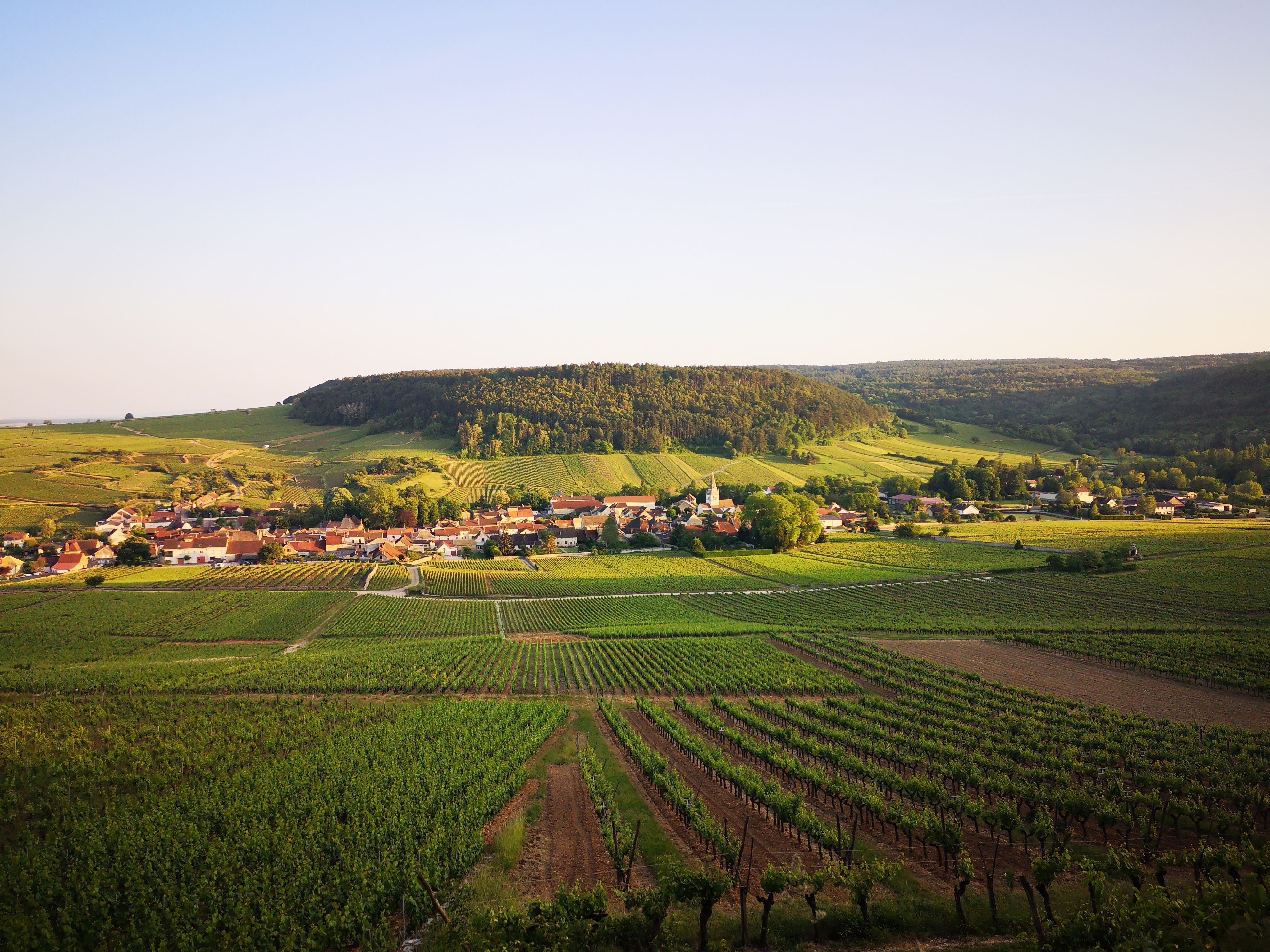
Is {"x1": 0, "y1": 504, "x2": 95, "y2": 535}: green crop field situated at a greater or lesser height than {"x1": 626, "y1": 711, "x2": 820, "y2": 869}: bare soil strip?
greater

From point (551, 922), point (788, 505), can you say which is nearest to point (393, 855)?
point (551, 922)

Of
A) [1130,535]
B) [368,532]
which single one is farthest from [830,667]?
[368,532]

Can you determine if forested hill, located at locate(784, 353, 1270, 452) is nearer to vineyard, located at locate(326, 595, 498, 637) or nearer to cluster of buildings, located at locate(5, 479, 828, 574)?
cluster of buildings, located at locate(5, 479, 828, 574)

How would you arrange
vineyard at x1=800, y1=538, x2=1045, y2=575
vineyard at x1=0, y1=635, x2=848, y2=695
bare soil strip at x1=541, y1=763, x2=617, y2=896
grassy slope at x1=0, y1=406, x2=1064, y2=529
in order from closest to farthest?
bare soil strip at x1=541, y1=763, x2=617, y2=896
vineyard at x1=0, y1=635, x2=848, y2=695
vineyard at x1=800, y1=538, x2=1045, y2=575
grassy slope at x1=0, y1=406, x2=1064, y2=529

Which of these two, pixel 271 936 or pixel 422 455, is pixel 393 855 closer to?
pixel 271 936

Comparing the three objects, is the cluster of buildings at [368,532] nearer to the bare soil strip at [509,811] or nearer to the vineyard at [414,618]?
the vineyard at [414,618]

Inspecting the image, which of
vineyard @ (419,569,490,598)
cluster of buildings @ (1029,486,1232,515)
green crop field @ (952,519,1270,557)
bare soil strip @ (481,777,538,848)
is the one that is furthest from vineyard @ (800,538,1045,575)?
bare soil strip @ (481,777,538,848)

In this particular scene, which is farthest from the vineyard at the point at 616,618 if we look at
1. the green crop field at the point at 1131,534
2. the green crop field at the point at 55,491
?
the green crop field at the point at 55,491
